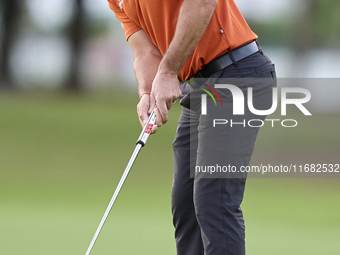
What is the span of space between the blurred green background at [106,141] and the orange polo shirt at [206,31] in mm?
1253

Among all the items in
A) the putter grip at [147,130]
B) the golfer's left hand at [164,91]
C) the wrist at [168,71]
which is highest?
the wrist at [168,71]

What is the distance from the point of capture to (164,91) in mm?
1622

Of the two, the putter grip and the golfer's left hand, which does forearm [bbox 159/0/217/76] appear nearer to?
A: the golfer's left hand

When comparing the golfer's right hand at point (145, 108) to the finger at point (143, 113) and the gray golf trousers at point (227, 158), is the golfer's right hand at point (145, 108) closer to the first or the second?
the finger at point (143, 113)

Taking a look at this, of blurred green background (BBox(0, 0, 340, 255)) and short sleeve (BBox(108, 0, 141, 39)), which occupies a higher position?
short sleeve (BBox(108, 0, 141, 39))

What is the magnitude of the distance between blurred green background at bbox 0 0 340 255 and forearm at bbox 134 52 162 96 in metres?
1.08

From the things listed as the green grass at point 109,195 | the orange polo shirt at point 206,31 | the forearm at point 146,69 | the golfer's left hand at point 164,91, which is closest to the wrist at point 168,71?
the golfer's left hand at point 164,91

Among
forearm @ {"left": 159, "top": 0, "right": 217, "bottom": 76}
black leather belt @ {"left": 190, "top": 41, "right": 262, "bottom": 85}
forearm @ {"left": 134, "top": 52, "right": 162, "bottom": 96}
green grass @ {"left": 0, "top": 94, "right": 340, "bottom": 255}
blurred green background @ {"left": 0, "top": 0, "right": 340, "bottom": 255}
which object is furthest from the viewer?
blurred green background @ {"left": 0, "top": 0, "right": 340, "bottom": 255}

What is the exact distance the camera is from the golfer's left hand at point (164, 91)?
1621 millimetres

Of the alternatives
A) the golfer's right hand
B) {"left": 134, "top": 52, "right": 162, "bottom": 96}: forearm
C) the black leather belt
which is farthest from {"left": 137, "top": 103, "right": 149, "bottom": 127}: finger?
the black leather belt

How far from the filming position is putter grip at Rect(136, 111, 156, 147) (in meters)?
1.63

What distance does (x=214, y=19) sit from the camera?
169 cm

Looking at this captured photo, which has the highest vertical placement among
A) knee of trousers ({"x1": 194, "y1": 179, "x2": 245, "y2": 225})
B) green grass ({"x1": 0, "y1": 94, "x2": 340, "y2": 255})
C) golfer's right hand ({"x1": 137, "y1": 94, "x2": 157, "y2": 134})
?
golfer's right hand ({"x1": 137, "y1": 94, "x2": 157, "y2": 134})

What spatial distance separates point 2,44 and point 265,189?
24.8 feet
